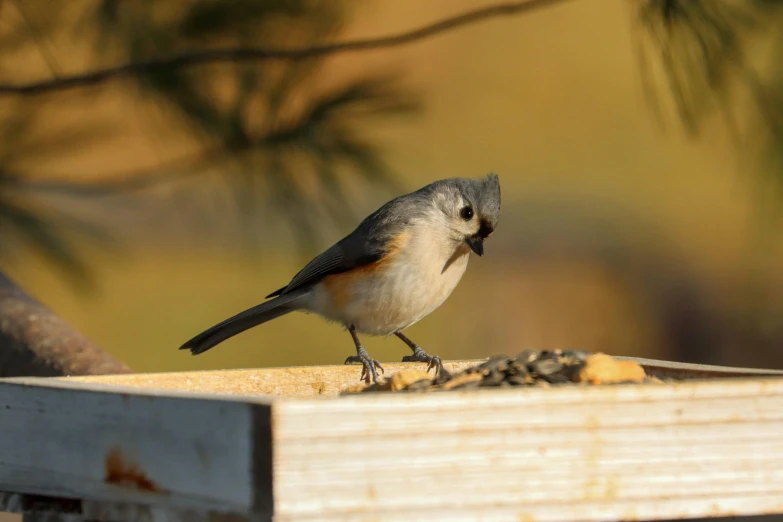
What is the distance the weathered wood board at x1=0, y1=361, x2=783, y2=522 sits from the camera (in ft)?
4.56

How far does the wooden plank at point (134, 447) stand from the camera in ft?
4.56

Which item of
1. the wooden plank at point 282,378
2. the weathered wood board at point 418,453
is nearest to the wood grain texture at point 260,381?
the wooden plank at point 282,378

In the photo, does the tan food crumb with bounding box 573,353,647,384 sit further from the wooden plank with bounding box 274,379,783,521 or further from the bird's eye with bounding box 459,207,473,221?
the bird's eye with bounding box 459,207,473,221

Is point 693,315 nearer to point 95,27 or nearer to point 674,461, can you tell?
point 95,27

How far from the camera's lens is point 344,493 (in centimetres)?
140

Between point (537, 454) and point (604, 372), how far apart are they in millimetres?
301

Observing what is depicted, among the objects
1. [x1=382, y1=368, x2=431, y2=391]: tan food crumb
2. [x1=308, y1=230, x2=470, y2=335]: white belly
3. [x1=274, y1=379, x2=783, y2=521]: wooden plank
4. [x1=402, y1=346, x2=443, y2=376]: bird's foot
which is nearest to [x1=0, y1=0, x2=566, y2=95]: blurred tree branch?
[x1=308, y1=230, x2=470, y2=335]: white belly

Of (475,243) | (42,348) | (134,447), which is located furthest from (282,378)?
(475,243)

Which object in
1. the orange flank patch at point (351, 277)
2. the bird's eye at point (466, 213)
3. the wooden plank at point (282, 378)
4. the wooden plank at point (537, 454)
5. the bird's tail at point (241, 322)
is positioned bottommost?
the wooden plank at point (537, 454)

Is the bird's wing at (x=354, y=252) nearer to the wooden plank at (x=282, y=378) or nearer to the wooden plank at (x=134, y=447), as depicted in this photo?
the wooden plank at (x=282, y=378)

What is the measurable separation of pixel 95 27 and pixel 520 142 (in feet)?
29.2

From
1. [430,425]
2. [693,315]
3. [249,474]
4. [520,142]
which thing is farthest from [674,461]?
[520,142]

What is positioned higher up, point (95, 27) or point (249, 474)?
point (95, 27)

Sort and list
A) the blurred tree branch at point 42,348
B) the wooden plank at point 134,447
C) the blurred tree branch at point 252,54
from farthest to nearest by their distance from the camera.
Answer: the blurred tree branch at point 252,54 → the blurred tree branch at point 42,348 → the wooden plank at point 134,447
